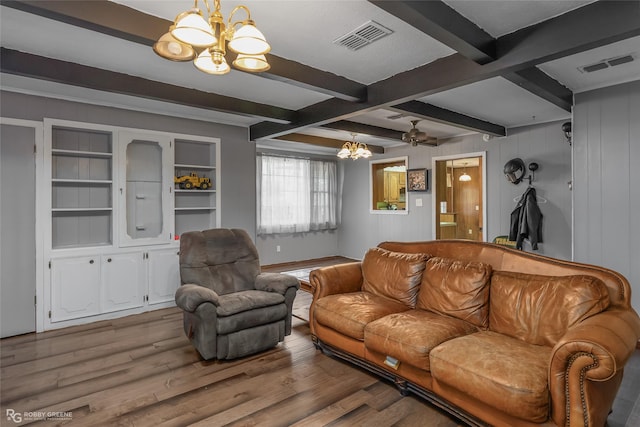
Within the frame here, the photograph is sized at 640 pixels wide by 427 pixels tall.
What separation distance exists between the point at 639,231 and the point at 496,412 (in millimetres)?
2665

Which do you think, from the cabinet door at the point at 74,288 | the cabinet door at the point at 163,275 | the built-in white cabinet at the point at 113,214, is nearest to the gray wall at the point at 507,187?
the built-in white cabinet at the point at 113,214

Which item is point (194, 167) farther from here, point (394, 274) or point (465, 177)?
point (465, 177)

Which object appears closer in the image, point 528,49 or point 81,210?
point 528,49

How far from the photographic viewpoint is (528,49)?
7.66 ft

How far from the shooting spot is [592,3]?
6.75 ft

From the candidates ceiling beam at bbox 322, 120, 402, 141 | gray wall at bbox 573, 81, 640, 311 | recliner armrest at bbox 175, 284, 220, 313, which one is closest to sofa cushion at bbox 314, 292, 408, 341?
recliner armrest at bbox 175, 284, 220, 313

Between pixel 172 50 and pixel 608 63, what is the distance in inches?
135

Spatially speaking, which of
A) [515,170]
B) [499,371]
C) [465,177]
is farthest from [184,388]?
[465,177]

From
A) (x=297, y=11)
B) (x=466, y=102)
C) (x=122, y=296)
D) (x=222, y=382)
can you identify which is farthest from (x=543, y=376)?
(x=122, y=296)

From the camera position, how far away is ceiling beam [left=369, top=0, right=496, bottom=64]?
1846 mm

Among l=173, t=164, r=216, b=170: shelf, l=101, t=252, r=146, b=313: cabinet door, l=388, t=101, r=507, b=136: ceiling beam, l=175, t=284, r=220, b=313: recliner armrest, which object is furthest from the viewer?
l=173, t=164, r=216, b=170: shelf

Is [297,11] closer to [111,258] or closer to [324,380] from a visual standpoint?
[324,380]

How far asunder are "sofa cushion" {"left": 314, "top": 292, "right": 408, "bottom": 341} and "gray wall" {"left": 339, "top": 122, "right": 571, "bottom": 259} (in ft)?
10.9

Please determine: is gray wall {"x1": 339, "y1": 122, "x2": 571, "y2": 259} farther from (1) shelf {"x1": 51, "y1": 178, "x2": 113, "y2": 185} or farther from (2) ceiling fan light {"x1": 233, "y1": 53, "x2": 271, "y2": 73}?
(1) shelf {"x1": 51, "y1": 178, "x2": 113, "y2": 185}
